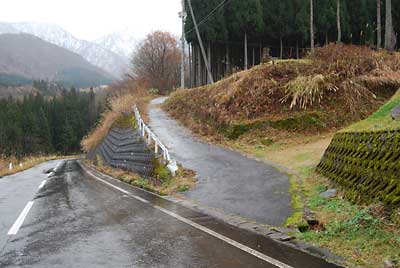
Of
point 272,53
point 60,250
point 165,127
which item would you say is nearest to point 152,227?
point 60,250

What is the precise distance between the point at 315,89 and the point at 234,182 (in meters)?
8.98

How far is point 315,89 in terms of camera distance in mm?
17750

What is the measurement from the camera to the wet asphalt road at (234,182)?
8.01 m

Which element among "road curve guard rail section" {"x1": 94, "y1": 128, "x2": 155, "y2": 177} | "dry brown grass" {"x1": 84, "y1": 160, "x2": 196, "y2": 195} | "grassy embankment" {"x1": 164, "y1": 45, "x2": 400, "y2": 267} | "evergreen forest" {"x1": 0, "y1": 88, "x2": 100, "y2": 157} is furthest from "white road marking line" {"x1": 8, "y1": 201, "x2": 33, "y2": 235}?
"evergreen forest" {"x1": 0, "y1": 88, "x2": 100, "y2": 157}

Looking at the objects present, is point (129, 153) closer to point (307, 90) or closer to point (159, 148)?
point (159, 148)

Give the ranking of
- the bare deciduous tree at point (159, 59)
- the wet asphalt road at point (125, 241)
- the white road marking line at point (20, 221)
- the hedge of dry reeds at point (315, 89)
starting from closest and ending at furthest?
the wet asphalt road at point (125, 241), the white road marking line at point (20, 221), the hedge of dry reeds at point (315, 89), the bare deciduous tree at point (159, 59)

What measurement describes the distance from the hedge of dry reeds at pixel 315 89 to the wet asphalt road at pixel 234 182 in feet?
9.80

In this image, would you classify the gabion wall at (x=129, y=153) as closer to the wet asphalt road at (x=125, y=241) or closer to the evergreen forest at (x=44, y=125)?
the wet asphalt road at (x=125, y=241)

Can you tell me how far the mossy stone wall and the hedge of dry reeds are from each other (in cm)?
843

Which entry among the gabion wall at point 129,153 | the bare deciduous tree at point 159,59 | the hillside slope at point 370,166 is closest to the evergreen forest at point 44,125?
the bare deciduous tree at point 159,59

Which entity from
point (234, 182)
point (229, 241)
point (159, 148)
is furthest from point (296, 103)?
point (229, 241)

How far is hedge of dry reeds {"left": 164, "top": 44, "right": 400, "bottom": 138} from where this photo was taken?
17.6 metres

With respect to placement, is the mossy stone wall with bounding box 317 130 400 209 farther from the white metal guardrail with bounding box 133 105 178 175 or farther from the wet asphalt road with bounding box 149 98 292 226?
the white metal guardrail with bounding box 133 105 178 175

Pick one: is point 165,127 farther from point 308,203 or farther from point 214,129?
point 308,203
